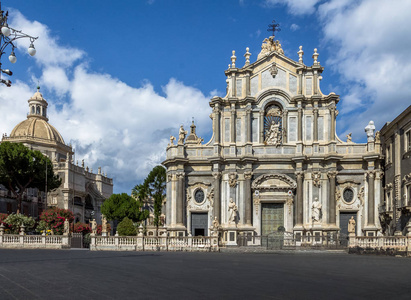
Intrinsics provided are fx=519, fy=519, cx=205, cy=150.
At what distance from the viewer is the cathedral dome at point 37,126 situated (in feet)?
259

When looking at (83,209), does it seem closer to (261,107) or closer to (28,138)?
(28,138)

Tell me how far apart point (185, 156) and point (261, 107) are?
7799 mm

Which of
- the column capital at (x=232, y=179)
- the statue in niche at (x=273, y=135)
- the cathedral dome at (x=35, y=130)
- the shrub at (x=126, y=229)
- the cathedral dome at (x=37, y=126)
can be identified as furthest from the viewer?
the cathedral dome at (x=37, y=126)

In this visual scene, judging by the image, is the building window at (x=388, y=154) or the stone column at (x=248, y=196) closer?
the building window at (x=388, y=154)

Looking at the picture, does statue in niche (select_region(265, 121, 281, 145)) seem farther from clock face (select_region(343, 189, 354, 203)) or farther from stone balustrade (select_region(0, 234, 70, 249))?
stone balustrade (select_region(0, 234, 70, 249))

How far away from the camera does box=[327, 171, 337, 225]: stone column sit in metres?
42.1

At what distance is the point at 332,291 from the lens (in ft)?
39.0

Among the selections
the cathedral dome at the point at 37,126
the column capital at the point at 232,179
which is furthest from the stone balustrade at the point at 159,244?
the cathedral dome at the point at 37,126

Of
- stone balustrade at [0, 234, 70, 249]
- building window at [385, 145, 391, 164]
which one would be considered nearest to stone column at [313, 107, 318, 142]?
building window at [385, 145, 391, 164]

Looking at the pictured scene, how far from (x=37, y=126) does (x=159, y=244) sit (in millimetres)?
48479

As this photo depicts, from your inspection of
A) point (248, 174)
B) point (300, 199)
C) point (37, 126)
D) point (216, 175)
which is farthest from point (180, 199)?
point (37, 126)

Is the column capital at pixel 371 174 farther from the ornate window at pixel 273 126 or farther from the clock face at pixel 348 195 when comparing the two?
the ornate window at pixel 273 126

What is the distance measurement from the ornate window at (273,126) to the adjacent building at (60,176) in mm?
36057

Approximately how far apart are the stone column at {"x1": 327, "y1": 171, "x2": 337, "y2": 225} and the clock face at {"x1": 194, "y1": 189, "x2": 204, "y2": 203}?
35.1 feet
